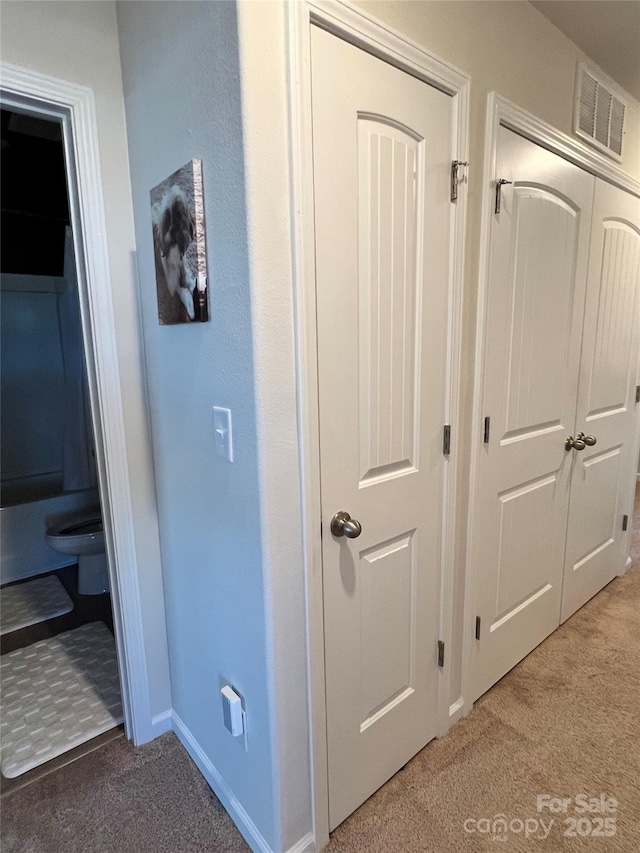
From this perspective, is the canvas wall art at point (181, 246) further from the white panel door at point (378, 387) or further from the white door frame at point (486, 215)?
the white door frame at point (486, 215)

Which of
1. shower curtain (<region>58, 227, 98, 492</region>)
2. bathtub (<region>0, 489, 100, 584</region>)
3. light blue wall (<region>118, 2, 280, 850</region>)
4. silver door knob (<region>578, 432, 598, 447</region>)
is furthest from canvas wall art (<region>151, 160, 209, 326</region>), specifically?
bathtub (<region>0, 489, 100, 584</region>)

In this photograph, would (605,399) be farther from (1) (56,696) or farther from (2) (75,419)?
(2) (75,419)

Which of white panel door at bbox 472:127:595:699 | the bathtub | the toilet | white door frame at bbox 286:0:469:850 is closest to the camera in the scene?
white door frame at bbox 286:0:469:850

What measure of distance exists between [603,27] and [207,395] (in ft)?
6.03

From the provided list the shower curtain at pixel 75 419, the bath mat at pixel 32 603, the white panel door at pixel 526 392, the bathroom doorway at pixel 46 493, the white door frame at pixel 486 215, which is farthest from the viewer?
the shower curtain at pixel 75 419

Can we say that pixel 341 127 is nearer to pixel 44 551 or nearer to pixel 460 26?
pixel 460 26

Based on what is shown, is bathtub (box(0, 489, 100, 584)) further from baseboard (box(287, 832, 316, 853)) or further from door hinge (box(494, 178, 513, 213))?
door hinge (box(494, 178, 513, 213))

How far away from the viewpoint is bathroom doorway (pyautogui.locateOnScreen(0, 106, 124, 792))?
1.74 meters

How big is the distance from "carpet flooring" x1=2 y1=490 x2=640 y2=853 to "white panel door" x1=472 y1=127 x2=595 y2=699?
0.22 m

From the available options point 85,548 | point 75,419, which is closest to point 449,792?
point 85,548

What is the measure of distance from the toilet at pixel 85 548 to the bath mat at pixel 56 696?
0.35 meters

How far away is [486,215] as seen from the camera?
1432 mm

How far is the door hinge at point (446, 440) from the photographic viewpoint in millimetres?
1422

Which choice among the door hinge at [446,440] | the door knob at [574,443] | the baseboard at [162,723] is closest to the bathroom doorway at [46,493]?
the baseboard at [162,723]
